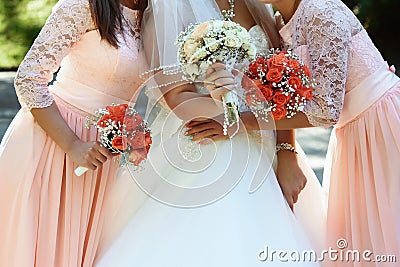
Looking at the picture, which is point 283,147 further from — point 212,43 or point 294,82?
point 212,43

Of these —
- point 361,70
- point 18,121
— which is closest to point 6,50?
point 18,121

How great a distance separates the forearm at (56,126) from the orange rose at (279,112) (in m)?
0.83

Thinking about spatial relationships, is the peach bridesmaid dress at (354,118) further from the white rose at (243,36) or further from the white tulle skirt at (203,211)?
the white rose at (243,36)

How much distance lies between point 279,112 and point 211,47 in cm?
39

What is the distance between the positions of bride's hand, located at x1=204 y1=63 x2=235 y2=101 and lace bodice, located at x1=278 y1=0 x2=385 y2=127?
391 mm

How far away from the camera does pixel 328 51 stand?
2.63 meters

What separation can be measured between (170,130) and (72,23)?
591 millimetres

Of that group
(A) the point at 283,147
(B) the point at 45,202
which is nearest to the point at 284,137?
(A) the point at 283,147

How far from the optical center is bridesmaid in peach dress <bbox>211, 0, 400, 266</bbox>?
2.64 metres

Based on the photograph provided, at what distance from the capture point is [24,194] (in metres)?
2.76

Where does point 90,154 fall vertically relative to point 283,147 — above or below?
above

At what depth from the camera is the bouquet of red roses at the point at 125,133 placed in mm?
2568

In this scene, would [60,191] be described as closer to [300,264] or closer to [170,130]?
[170,130]

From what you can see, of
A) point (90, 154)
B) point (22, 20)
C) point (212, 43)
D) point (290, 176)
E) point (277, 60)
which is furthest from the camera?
point (22, 20)
